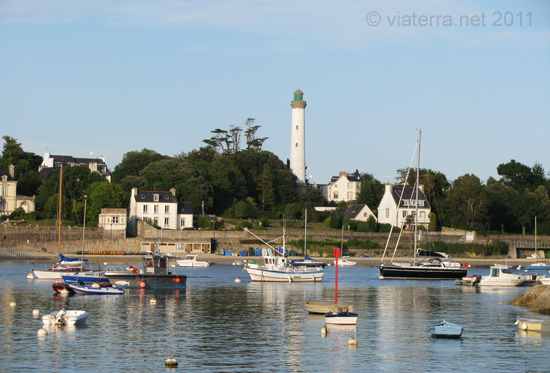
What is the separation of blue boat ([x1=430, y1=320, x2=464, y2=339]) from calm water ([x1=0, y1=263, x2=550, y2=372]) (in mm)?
360

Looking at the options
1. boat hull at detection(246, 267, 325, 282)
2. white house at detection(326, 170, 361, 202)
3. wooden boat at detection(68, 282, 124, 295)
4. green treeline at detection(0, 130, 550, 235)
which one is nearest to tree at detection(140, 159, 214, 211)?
green treeline at detection(0, 130, 550, 235)

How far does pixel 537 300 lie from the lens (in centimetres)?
4100

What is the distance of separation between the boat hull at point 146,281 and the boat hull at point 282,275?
10357 mm

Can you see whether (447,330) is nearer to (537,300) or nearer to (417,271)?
(537,300)

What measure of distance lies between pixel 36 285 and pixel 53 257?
1067 inches

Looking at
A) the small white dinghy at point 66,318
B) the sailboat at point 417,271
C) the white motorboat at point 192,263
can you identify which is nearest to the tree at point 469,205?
the sailboat at point 417,271

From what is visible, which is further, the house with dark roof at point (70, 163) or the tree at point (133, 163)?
the house with dark roof at point (70, 163)

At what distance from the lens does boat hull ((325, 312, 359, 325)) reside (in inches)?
1264

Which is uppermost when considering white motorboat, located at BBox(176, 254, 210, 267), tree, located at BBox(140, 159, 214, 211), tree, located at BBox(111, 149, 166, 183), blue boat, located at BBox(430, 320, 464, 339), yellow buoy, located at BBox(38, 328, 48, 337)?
tree, located at BBox(111, 149, 166, 183)

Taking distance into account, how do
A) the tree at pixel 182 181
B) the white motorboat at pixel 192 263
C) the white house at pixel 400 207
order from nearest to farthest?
the white motorboat at pixel 192 263 < the tree at pixel 182 181 < the white house at pixel 400 207

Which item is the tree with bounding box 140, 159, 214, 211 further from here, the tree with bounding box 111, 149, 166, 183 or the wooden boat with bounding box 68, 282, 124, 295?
the wooden boat with bounding box 68, 282, 124, 295

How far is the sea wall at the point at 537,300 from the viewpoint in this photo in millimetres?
38931

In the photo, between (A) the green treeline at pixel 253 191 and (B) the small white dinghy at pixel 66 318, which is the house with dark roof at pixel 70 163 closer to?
(A) the green treeline at pixel 253 191

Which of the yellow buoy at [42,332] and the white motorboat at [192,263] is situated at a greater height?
the white motorboat at [192,263]
